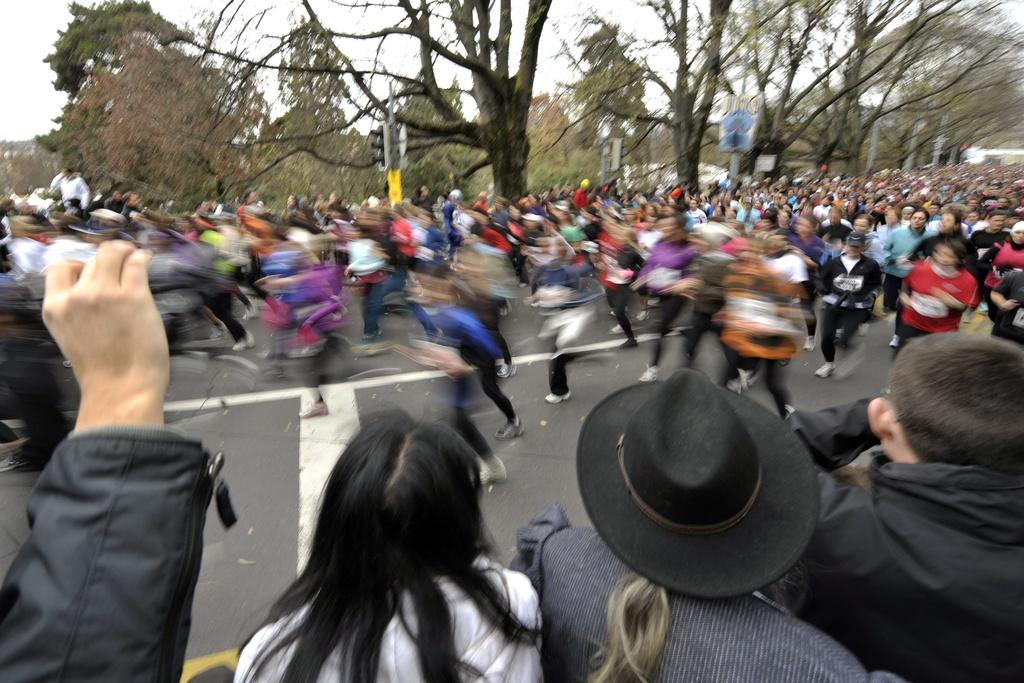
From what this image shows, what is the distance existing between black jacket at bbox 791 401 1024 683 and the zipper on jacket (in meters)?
1.37

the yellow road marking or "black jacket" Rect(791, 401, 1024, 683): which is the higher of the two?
"black jacket" Rect(791, 401, 1024, 683)

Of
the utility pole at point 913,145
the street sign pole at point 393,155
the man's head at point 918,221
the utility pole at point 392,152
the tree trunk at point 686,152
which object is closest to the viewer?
the man's head at point 918,221

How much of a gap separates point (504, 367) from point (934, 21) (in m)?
25.7

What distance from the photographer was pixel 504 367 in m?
6.82

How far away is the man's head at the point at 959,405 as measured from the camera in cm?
133

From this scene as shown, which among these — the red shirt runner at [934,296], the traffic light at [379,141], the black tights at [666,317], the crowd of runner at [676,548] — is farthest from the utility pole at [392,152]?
the crowd of runner at [676,548]

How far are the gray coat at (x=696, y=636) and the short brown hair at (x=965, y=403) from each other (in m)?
0.61

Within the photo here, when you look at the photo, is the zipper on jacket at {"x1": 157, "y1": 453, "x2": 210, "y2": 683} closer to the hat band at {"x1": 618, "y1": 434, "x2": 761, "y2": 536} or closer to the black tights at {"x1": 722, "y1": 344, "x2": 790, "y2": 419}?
the hat band at {"x1": 618, "y1": 434, "x2": 761, "y2": 536}

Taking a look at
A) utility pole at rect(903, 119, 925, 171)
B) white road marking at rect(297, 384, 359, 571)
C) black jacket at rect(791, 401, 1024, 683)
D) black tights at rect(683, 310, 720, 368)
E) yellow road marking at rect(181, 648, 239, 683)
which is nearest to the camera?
black jacket at rect(791, 401, 1024, 683)

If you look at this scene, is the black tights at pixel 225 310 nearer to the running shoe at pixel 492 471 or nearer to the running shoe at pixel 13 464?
the running shoe at pixel 13 464

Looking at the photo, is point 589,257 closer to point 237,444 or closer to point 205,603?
point 237,444

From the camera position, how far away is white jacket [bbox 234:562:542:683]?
118cm

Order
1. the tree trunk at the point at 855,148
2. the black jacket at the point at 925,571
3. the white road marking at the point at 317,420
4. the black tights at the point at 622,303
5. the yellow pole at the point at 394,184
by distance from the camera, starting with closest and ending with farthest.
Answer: the black jacket at the point at 925,571, the white road marking at the point at 317,420, the black tights at the point at 622,303, the yellow pole at the point at 394,184, the tree trunk at the point at 855,148

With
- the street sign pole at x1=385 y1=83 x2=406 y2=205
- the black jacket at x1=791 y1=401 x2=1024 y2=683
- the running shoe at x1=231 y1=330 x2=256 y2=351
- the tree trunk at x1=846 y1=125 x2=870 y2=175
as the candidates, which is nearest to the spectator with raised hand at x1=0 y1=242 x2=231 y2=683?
the black jacket at x1=791 y1=401 x2=1024 y2=683
